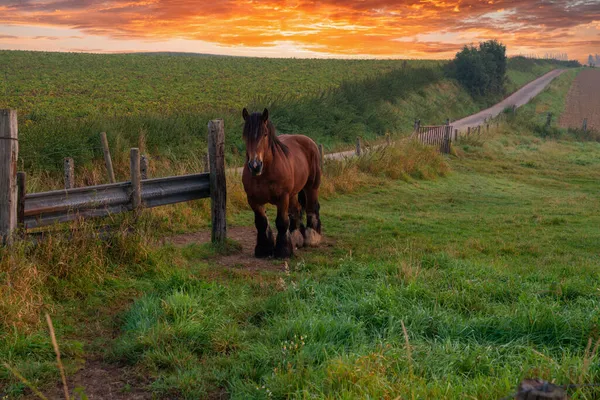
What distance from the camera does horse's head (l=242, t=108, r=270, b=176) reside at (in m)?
6.96

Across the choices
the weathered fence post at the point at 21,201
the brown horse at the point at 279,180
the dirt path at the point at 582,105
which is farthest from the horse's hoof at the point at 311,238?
the dirt path at the point at 582,105

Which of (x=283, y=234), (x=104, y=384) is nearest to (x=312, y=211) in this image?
(x=283, y=234)

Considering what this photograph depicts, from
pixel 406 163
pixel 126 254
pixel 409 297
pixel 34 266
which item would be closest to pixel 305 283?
pixel 409 297

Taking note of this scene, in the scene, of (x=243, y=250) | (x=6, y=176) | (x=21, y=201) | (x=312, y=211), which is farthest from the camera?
(x=312, y=211)

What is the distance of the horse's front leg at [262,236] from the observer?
798 cm

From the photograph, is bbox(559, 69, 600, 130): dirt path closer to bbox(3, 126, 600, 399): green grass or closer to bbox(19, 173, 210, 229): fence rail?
bbox(3, 126, 600, 399): green grass

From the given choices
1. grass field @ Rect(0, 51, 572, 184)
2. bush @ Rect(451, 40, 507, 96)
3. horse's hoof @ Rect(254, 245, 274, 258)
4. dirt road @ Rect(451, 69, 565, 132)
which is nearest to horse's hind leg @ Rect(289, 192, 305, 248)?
horse's hoof @ Rect(254, 245, 274, 258)

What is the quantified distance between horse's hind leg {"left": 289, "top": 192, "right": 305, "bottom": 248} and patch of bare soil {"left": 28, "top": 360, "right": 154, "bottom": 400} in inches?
179

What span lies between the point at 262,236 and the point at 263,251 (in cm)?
23

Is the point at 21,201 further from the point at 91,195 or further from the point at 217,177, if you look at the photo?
the point at 217,177

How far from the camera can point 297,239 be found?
862 cm

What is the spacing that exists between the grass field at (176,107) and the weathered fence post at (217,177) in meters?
3.74

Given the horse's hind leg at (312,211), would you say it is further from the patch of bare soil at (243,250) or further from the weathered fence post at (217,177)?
the weathered fence post at (217,177)

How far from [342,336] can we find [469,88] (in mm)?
48153
